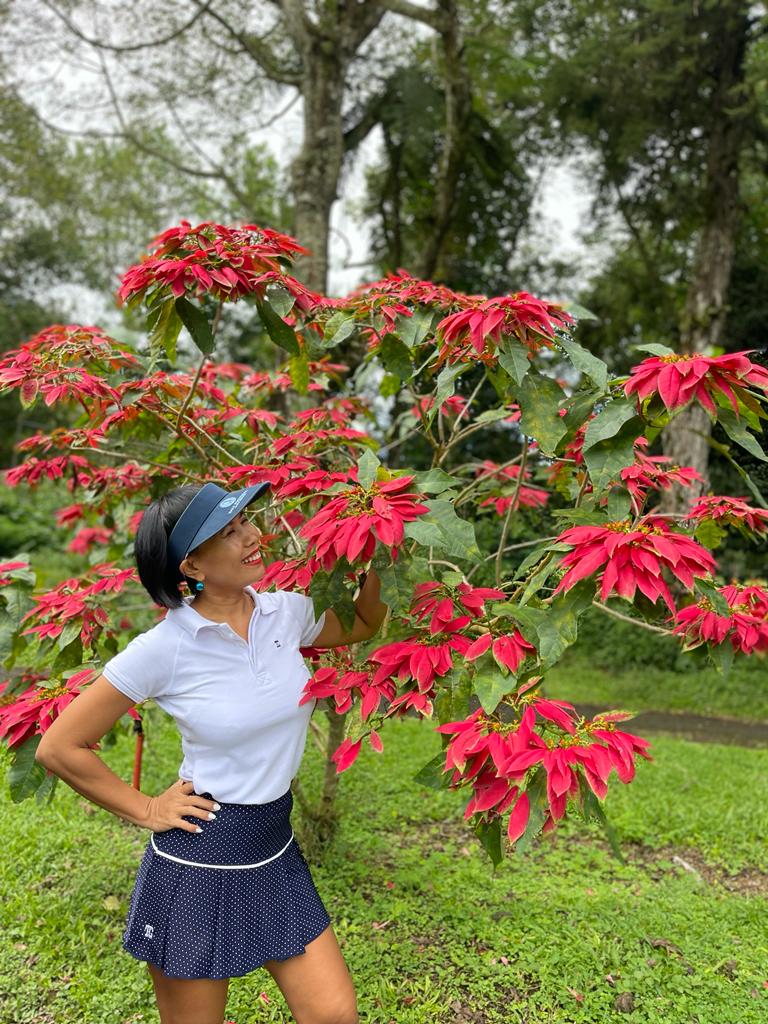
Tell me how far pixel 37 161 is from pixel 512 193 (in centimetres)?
658

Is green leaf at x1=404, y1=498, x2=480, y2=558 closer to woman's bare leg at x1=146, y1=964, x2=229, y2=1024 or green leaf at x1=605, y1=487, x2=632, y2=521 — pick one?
green leaf at x1=605, y1=487, x2=632, y2=521

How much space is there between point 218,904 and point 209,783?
0.20m

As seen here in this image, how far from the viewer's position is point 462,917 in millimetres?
2543

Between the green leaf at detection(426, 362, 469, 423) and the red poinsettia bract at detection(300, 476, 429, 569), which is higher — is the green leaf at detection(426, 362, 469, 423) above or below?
above

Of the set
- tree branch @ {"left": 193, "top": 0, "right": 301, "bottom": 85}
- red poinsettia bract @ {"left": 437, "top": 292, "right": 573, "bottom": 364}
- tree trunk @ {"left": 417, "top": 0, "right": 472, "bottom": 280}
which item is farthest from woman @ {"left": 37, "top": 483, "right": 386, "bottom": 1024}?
tree trunk @ {"left": 417, "top": 0, "right": 472, "bottom": 280}

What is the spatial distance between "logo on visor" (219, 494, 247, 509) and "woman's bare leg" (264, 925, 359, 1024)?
2.53 feet

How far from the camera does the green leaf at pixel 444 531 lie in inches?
54.7

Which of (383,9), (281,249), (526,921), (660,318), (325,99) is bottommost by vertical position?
(526,921)

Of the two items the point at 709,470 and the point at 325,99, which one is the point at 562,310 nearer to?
the point at 325,99

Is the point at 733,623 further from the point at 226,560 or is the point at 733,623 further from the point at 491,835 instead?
the point at 226,560

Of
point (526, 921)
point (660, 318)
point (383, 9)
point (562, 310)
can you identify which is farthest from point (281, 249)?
point (660, 318)

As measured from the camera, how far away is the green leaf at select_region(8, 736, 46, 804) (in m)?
1.83

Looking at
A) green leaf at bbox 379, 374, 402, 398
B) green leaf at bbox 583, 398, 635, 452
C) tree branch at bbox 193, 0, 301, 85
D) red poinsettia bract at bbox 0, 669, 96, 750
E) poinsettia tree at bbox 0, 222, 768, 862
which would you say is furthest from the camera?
tree branch at bbox 193, 0, 301, 85

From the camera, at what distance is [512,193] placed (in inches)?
384
